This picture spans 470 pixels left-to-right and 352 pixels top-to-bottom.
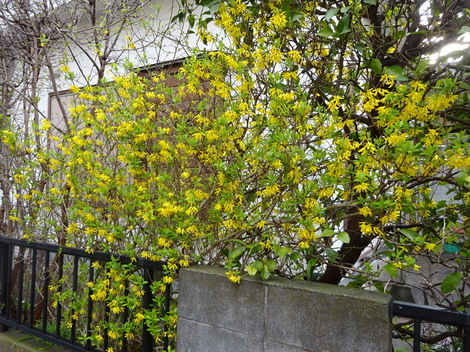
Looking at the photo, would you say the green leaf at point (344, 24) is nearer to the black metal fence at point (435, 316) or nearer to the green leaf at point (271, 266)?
the green leaf at point (271, 266)

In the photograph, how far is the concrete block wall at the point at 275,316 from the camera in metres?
1.86

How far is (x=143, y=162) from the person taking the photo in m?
2.90

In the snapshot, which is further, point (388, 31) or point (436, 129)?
point (388, 31)

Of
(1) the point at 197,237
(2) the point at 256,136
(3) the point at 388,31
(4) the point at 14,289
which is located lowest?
(4) the point at 14,289

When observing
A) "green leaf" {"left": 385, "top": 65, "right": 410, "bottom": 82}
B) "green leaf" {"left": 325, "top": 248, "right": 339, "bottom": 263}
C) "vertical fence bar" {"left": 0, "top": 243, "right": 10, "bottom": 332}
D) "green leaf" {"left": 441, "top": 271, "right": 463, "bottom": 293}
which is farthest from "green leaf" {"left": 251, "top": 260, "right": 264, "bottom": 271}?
"vertical fence bar" {"left": 0, "top": 243, "right": 10, "bottom": 332}

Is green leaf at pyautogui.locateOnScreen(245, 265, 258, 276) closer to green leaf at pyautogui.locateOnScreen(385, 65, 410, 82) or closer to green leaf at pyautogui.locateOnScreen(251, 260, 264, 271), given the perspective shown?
green leaf at pyautogui.locateOnScreen(251, 260, 264, 271)

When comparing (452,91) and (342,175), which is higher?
(452,91)

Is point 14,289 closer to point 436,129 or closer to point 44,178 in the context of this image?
point 44,178

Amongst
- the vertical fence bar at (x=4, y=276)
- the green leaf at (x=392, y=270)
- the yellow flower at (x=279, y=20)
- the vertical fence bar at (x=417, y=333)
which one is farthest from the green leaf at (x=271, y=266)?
the vertical fence bar at (x=4, y=276)

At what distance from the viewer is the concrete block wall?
1.86 metres

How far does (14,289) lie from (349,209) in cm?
386

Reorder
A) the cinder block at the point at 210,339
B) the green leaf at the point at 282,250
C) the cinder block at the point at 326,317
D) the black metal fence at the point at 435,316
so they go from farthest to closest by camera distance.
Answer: the cinder block at the point at 210,339 < the green leaf at the point at 282,250 < the cinder block at the point at 326,317 < the black metal fence at the point at 435,316

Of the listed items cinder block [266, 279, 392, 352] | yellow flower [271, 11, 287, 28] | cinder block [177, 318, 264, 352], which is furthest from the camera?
yellow flower [271, 11, 287, 28]

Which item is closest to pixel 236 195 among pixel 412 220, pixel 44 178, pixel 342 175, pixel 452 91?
pixel 342 175
